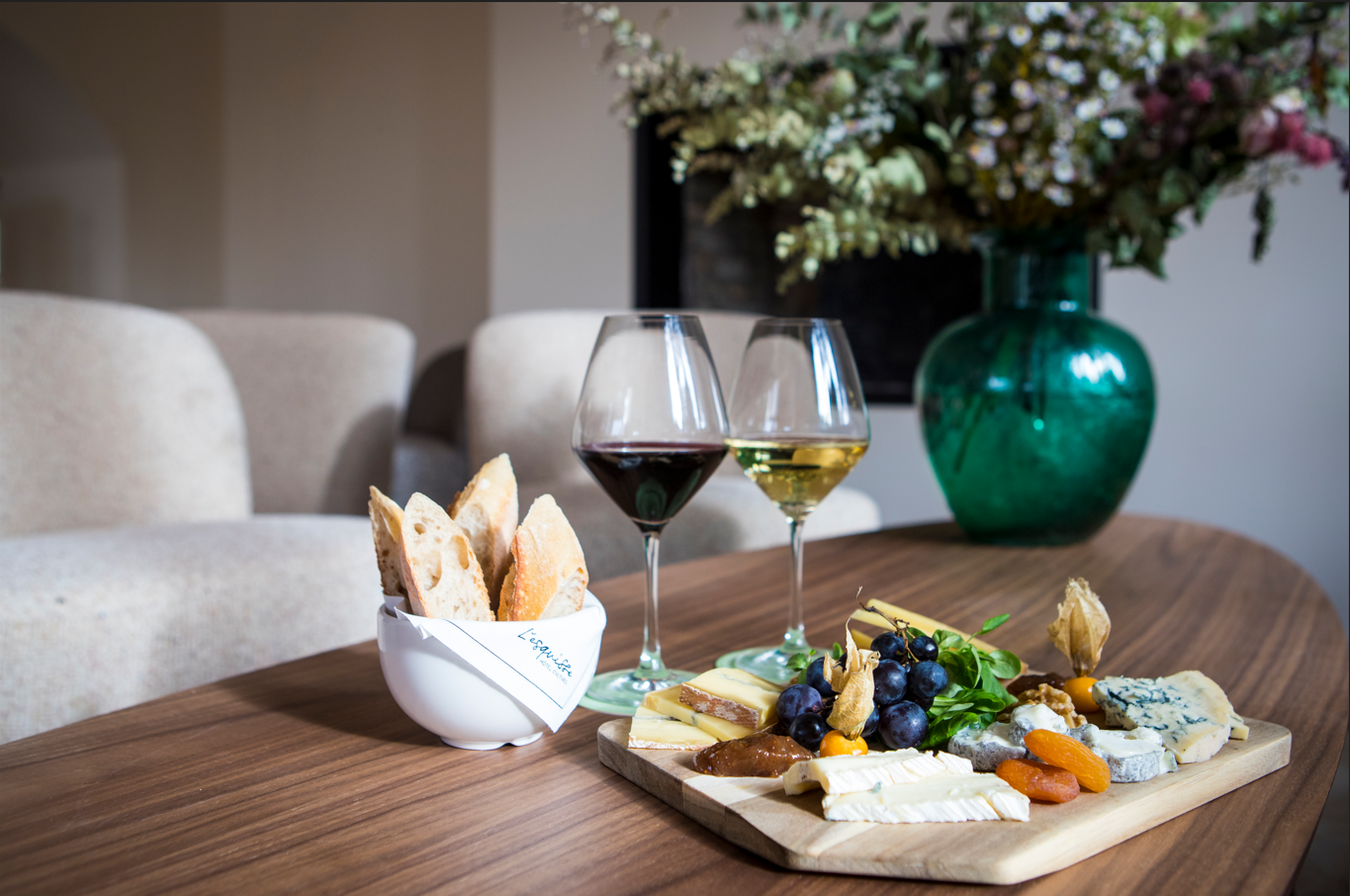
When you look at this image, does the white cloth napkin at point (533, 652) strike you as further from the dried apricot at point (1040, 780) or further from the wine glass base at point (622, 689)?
the dried apricot at point (1040, 780)

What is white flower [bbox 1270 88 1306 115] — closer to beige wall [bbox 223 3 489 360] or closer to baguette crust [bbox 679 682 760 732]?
baguette crust [bbox 679 682 760 732]

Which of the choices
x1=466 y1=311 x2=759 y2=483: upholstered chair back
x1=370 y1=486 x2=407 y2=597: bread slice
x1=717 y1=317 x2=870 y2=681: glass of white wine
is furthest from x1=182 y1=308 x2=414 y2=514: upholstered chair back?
x1=370 y1=486 x2=407 y2=597: bread slice

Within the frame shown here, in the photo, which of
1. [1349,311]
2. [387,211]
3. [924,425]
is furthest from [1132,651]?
[387,211]

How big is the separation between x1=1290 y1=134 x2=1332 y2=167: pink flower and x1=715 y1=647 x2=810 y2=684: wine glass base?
0.81 m

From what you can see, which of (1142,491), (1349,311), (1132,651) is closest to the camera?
(1132,651)

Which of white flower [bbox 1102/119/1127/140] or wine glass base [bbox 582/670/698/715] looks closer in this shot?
wine glass base [bbox 582/670/698/715]

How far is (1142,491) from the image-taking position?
3.39 meters

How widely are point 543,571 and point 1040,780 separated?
10.3 inches

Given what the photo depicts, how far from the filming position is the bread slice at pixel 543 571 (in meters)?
0.53

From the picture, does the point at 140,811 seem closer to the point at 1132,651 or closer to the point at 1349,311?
the point at 1132,651

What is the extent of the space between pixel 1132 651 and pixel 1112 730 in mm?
293

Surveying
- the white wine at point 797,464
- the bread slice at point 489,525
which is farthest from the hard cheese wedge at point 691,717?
the white wine at point 797,464

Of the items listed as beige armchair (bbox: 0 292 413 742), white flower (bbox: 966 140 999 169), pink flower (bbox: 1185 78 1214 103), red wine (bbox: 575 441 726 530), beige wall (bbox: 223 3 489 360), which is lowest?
beige armchair (bbox: 0 292 413 742)

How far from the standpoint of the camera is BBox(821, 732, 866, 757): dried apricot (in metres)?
0.45
